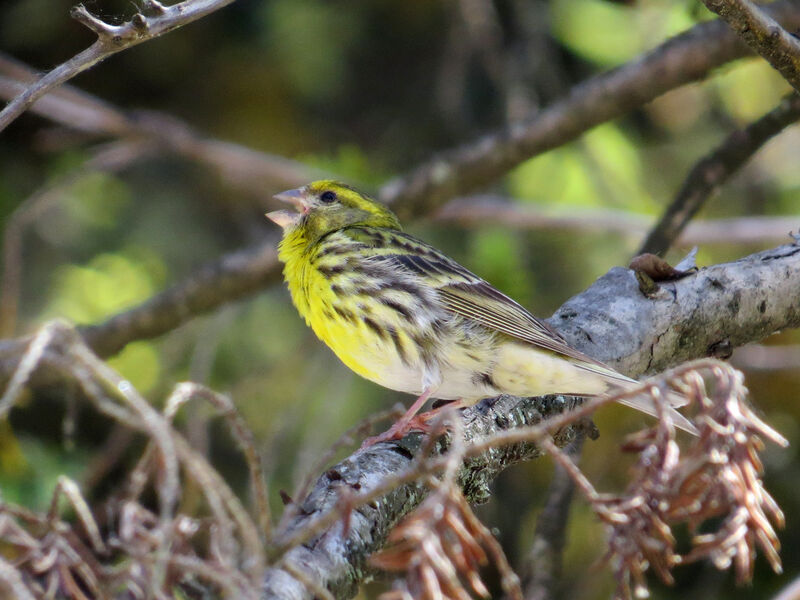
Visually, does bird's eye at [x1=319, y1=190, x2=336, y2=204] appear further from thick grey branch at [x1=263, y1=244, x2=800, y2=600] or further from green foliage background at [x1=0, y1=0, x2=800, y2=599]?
thick grey branch at [x1=263, y1=244, x2=800, y2=600]

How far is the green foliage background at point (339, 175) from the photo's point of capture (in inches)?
210

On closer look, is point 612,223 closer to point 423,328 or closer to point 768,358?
point 768,358

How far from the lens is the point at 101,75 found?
6527mm

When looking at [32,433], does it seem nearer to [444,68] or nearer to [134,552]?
[444,68]

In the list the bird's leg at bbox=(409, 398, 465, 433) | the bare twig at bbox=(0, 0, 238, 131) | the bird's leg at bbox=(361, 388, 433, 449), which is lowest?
the bird's leg at bbox=(409, 398, 465, 433)

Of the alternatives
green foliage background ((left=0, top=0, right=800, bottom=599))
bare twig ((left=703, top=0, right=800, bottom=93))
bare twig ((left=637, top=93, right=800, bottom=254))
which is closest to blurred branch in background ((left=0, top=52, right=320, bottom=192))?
green foliage background ((left=0, top=0, right=800, bottom=599))

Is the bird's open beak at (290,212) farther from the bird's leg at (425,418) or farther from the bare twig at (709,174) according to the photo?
the bare twig at (709,174)

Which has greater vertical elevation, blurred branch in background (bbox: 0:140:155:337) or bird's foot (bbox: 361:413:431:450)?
blurred branch in background (bbox: 0:140:155:337)

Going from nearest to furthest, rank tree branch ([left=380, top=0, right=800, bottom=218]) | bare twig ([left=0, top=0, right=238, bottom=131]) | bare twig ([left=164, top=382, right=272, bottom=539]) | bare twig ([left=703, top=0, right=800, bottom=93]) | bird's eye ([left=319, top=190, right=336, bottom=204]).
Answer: bare twig ([left=164, top=382, right=272, bottom=539]), bare twig ([left=0, top=0, right=238, bottom=131]), bare twig ([left=703, top=0, right=800, bottom=93]), tree branch ([left=380, top=0, right=800, bottom=218]), bird's eye ([left=319, top=190, right=336, bottom=204])

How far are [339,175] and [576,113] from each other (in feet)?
5.32

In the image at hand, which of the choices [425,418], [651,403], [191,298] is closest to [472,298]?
[425,418]

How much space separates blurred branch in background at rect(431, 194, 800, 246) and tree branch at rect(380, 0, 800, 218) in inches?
17.9

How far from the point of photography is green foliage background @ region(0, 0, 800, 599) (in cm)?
532

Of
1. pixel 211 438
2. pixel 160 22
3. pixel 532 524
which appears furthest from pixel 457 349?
pixel 211 438
